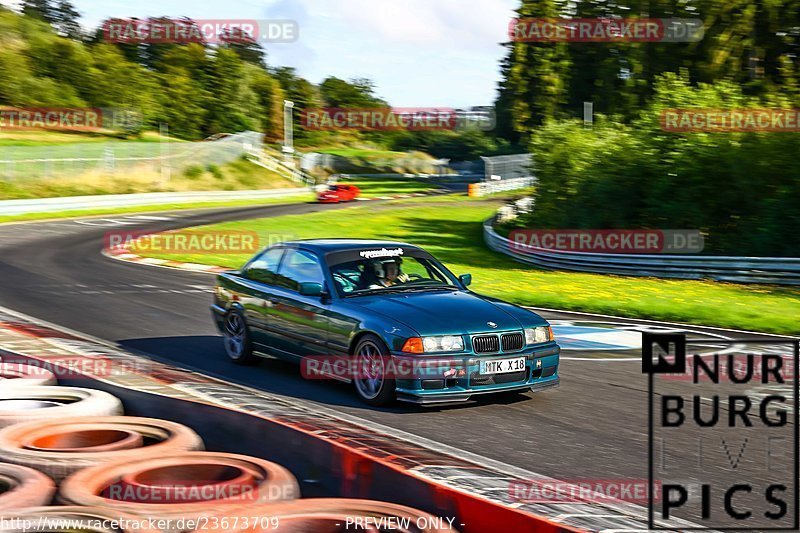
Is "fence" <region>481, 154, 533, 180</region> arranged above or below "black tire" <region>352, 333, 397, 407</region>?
above

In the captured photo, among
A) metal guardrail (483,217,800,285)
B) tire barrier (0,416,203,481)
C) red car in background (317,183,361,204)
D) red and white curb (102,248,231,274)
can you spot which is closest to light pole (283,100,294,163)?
red car in background (317,183,361,204)

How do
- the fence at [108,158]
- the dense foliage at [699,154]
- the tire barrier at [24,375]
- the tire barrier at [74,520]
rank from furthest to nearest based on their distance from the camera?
the fence at [108,158], the dense foliage at [699,154], the tire barrier at [24,375], the tire barrier at [74,520]

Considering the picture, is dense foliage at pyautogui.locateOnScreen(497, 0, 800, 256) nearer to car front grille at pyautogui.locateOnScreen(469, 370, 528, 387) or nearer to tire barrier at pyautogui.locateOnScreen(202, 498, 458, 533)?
car front grille at pyautogui.locateOnScreen(469, 370, 528, 387)

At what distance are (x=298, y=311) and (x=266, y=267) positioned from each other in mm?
1088

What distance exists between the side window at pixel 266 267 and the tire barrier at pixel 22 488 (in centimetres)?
512

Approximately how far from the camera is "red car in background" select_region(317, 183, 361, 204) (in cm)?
5700

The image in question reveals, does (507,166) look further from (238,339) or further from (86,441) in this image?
(86,441)

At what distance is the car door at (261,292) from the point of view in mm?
10172

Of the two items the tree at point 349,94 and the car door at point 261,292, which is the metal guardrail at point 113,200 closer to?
the car door at point 261,292

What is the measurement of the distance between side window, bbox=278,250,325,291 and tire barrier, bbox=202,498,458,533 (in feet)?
16.3

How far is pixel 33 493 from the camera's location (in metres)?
4.89

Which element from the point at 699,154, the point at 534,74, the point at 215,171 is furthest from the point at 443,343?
the point at 534,74

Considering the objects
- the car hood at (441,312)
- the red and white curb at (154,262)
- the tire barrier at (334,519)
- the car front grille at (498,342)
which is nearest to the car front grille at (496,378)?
the car front grille at (498,342)

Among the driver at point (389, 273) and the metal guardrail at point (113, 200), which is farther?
the metal guardrail at point (113, 200)
